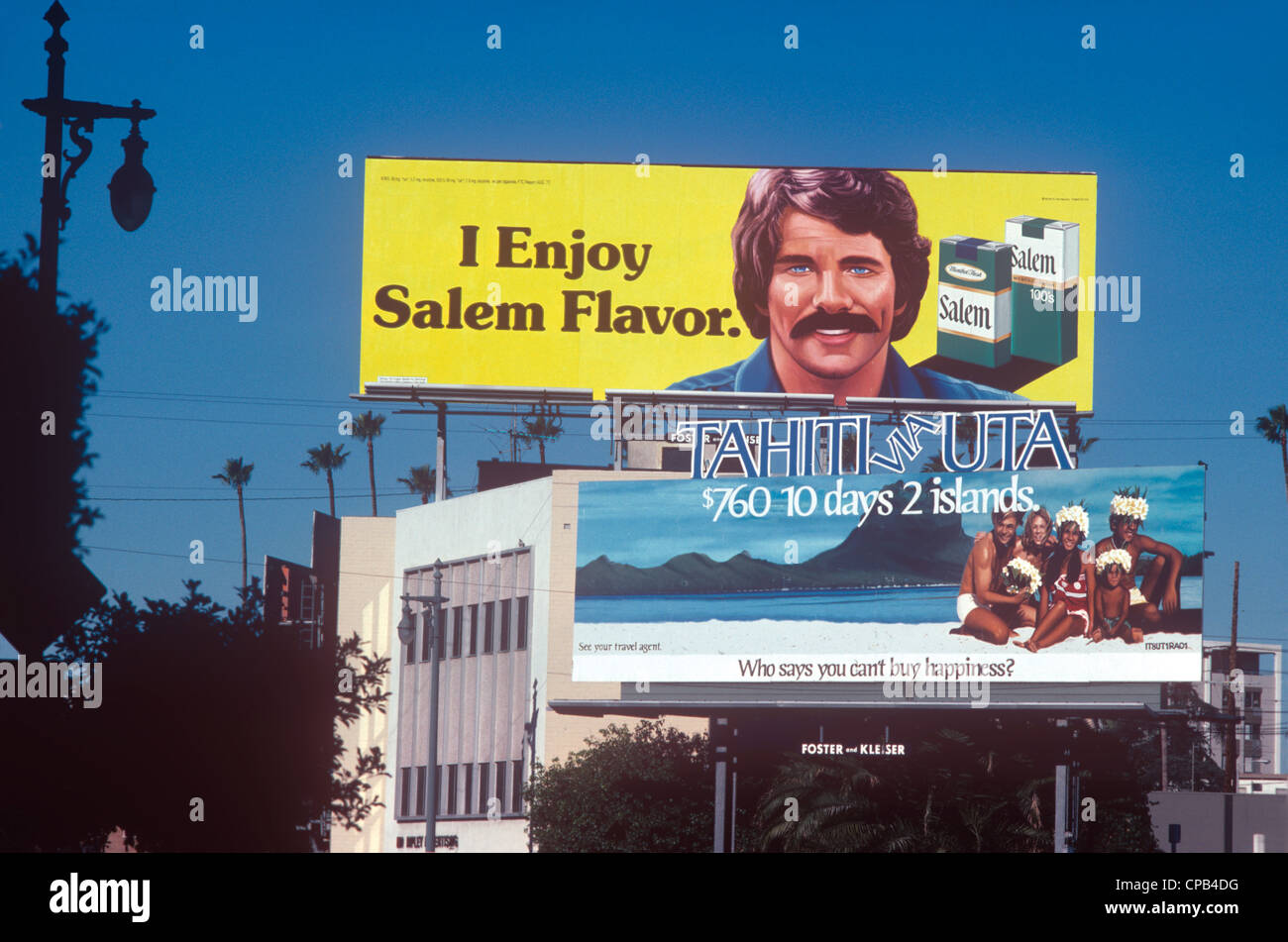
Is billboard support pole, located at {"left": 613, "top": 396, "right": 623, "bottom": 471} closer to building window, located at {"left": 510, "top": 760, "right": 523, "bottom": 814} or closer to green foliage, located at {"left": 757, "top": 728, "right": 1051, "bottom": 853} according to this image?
building window, located at {"left": 510, "top": 760, "right": 523, "bottom": 814}

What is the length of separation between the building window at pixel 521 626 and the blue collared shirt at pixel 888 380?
1019 centimetres

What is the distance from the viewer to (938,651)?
1684 inches

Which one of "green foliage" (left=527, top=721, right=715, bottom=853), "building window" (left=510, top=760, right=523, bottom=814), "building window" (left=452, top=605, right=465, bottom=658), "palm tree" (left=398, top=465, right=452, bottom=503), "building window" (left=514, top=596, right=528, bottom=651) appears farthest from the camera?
"palm tree" (left=398, top=465, right=452, bottom=503)

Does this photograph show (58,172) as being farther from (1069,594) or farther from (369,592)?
(369,592)

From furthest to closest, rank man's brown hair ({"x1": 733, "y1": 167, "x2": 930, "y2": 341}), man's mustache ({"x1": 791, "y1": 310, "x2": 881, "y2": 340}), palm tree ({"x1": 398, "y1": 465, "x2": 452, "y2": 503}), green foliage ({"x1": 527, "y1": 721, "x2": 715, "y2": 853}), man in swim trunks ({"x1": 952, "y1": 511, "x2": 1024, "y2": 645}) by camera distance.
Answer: palm tree ({"x1": 398, "y1": 465, "x2": 452, "y2": 503}), man's brown hair ({"x1": 733, "y1": 167, "x2": 930, "y2": 341}), man's mustache ({"x1": 791, "y1": 310, "x2": 881, "y2": 340}), green foliage ({"x1": 527, "y1": 721, "x2": 715, "y2": 853}), man in swim trunks ({"x1": 952, "y1": 511, "x2": 1024, "y2": 645})

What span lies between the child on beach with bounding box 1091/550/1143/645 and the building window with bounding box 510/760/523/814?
21.4 metres

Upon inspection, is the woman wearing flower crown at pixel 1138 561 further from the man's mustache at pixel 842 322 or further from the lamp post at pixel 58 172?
the lamp post at pixel 58 172

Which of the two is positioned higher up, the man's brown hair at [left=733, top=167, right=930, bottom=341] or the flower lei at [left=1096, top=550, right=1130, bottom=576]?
the man's brown hair at [left=733, top=167, right=930, bottom=341]

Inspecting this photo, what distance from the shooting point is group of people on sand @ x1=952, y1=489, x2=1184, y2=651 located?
41562 mm

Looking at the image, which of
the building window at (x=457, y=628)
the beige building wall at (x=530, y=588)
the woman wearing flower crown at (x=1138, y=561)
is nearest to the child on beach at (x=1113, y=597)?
the woman wearing flower crown at (x=1138, y=561)

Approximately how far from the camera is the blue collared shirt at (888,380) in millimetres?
53469

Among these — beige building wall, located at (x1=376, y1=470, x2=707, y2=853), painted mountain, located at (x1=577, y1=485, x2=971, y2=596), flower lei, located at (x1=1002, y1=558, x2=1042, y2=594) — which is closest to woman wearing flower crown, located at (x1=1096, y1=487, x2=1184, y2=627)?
flower lei, located at (x1=1002, y1=558, x2=1042, y2=594)

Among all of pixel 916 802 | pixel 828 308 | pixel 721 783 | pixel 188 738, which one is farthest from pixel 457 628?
pixel 188 738
